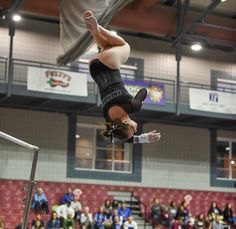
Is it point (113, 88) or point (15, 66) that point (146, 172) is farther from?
point (113, 88)

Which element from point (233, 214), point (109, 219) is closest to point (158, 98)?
point (109, 219)

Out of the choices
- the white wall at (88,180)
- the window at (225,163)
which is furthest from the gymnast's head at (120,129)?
the window at (225,163)

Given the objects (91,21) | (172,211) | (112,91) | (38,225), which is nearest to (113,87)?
(112,91)

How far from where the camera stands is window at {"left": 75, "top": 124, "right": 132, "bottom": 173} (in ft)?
78.0

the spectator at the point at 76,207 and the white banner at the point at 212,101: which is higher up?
the white banner at the point at 212,101

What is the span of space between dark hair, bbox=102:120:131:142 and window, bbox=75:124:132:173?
A: 55.0ft

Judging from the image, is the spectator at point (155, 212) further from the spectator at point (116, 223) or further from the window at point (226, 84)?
the window at point (226, 84)

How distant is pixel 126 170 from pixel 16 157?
5.07m

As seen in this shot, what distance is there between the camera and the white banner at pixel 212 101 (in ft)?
74.5

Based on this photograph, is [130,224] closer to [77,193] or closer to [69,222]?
[69,222]

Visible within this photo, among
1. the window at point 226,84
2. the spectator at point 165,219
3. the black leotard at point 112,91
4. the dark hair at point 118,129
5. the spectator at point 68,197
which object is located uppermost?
the window at point 226,84

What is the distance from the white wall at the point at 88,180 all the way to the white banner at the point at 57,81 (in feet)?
8.70

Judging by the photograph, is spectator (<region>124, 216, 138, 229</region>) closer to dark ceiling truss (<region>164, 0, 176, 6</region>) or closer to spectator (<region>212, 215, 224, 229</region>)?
spectator (<region>212, 215, 224, 229</region>)

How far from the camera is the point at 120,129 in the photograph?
6.84 meters
